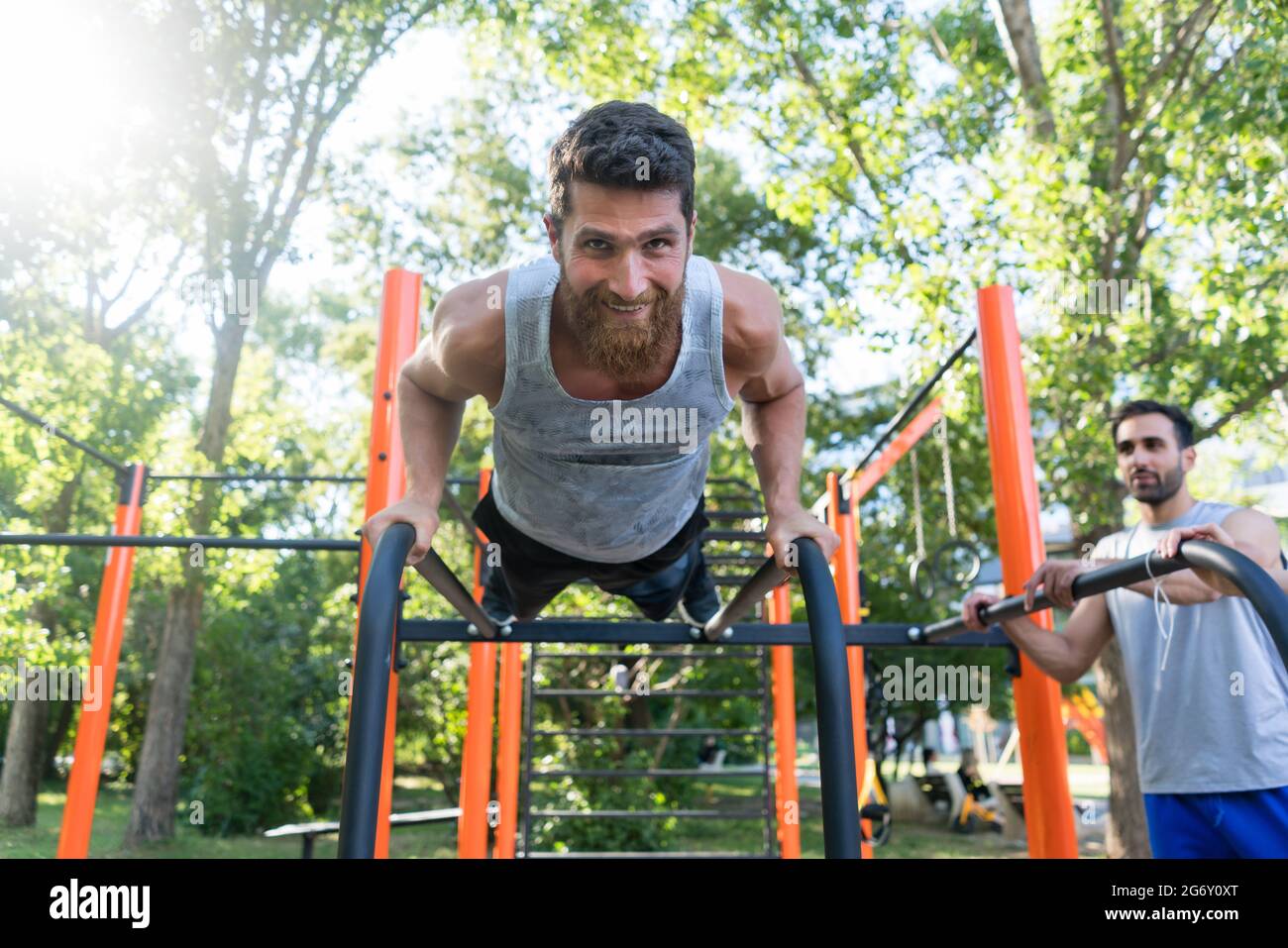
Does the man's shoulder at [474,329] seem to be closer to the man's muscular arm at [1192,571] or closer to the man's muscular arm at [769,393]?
the man's muscular arm at [769,393]

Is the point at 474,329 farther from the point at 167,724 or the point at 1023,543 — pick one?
the point at 167,724

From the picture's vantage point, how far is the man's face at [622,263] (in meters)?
1.59

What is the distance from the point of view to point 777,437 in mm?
2078

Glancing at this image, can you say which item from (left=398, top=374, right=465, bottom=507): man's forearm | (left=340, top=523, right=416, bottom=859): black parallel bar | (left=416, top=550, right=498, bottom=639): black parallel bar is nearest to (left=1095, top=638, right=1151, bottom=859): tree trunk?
(left=416, top=550, right=498, bottom=639): black parallel bar

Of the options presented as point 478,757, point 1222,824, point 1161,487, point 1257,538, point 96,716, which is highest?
point 1161,487

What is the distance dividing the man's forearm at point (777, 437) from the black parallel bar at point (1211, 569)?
648 millimetres

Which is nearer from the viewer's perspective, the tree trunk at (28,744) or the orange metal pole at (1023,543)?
the orange metal pole at (1023,543)

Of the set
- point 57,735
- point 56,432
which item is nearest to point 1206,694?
point 56,432

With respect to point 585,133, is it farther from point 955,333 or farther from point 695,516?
point 955,333

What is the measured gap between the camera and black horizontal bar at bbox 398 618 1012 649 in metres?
Answer: 2.51

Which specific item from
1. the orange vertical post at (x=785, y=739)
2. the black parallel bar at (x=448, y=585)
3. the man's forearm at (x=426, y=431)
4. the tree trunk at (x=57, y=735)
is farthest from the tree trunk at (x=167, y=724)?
the man's forearm at (x=426, y=431)

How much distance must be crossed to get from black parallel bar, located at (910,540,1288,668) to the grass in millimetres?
6604

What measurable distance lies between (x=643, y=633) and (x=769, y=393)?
852 millimetres

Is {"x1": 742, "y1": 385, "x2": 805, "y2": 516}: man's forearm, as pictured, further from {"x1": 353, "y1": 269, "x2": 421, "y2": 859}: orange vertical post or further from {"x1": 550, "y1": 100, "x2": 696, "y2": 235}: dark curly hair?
{"x1": 353, "y1": 269, "x2": 421, "y2": 859}: orange vertical post
